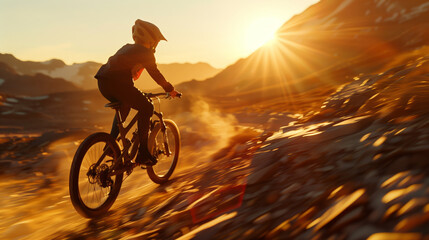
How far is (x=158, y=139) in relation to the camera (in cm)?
517

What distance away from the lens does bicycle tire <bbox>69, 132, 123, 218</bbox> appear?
3.51 meters

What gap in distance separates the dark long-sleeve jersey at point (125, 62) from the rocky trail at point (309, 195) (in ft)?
5.09

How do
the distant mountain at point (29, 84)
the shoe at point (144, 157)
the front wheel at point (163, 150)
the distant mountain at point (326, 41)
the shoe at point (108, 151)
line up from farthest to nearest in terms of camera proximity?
the distant mountain at point (29, 84), the distant mountain at point (326, 41), the front wheel at point (163, 150), the shoe at point (144, 157), the shoe at point (108, 151)

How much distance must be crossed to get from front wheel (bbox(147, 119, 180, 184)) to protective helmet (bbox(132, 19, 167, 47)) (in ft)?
4.41

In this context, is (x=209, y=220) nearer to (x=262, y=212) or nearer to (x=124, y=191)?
(x=262, y=212)

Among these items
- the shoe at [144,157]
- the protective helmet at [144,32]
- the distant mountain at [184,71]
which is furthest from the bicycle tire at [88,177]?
the distant mountain at [184,71]

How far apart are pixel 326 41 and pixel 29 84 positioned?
5383 cm

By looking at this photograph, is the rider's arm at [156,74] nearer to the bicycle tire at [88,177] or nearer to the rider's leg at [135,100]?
the rider's leg at [135,100]

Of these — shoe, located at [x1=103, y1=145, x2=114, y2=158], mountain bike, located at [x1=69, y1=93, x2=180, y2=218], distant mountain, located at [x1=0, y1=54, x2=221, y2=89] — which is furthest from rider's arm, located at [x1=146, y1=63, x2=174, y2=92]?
distant mountain, located at [x1=0, y1=54, x2=221, y2=89]

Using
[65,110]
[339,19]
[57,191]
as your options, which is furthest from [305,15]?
[57,191]

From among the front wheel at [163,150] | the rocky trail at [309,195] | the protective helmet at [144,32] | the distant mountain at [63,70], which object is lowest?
the rocky trail at [309,195]

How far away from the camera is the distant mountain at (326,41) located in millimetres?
37406

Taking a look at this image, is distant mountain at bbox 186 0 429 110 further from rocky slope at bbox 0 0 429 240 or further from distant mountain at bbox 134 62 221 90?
distant mountain at bbox 134 62 221 90

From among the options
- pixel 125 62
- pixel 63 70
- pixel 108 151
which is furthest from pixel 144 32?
pixel 63 70
